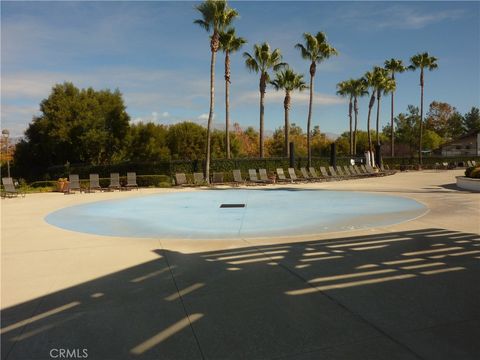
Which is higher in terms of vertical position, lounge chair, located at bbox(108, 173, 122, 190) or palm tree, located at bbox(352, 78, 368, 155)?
palm tree, located at bbox(352, 78, 368, 155)

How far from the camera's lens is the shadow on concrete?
3053 millimetres

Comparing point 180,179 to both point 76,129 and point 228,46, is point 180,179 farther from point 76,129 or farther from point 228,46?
point 76,129

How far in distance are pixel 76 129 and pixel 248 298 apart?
3212cm

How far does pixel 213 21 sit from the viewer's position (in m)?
25.3

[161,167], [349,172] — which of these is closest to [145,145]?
[161,167]

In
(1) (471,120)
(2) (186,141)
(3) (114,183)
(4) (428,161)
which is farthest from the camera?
(1) (471,120)

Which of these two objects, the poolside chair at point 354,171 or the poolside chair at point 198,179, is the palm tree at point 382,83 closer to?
the poolside chair at point 354,171

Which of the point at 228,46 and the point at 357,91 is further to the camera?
the point at 357,91

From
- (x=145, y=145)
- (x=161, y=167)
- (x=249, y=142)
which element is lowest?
(x=161, y=167)

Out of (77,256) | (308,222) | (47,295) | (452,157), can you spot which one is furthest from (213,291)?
(452,157)

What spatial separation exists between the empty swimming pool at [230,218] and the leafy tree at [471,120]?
3785 inches

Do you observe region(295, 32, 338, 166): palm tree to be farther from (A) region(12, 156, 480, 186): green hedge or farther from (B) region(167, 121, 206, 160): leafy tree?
(B) region(167, 121, 206, 160): leafy tree

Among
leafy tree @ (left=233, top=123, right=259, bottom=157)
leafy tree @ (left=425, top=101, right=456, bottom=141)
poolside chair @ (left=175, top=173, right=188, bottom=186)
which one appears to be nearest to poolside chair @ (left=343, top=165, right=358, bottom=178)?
poolside chair @ (left=175, top=173, right=188, bottom=186)

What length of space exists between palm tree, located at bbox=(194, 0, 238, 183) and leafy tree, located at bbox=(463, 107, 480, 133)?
3517 inches
